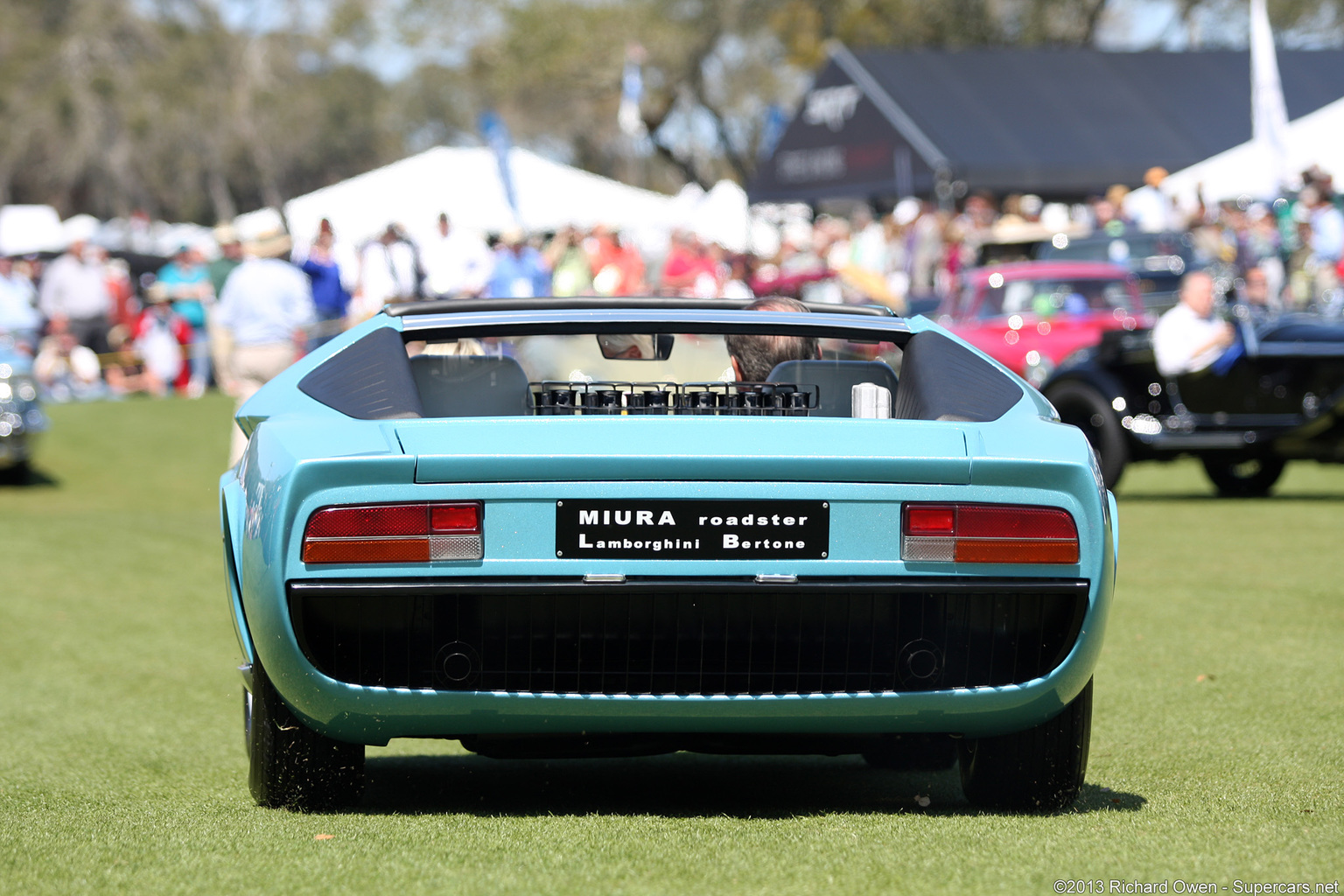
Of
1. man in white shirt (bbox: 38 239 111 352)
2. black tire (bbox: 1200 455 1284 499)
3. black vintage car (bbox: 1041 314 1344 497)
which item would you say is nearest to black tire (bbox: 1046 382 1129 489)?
black vintage car (bbox: 1041 314 1344 497)

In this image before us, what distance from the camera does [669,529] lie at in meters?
3.62

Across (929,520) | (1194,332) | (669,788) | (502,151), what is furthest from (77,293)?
(929,520)

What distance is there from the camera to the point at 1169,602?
829cm

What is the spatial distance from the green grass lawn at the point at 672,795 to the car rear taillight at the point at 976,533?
0.58m

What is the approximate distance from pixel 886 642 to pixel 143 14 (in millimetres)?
51356

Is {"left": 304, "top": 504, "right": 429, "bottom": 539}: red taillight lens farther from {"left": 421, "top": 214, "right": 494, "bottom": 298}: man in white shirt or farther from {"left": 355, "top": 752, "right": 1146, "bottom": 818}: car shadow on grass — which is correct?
{"left": 421, "top": 214, "right": 494, "bottom": 298}: man in white shirt

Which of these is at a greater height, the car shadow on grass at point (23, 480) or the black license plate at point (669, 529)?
the black license plate at point (669, 529)

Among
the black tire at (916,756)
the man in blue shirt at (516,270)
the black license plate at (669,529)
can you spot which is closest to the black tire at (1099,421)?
the black tire at (916,756)

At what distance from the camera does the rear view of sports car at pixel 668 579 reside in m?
3.62

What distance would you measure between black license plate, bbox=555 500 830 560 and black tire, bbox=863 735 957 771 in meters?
1.12

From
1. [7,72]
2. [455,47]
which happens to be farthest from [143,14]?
[455,47]

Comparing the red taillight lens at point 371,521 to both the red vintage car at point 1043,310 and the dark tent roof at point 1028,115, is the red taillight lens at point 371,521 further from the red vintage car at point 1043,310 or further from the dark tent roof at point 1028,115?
the dark tent roof at point 1028,115

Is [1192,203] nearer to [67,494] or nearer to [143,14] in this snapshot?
[67,494]

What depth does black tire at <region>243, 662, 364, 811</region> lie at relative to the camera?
3965mm
